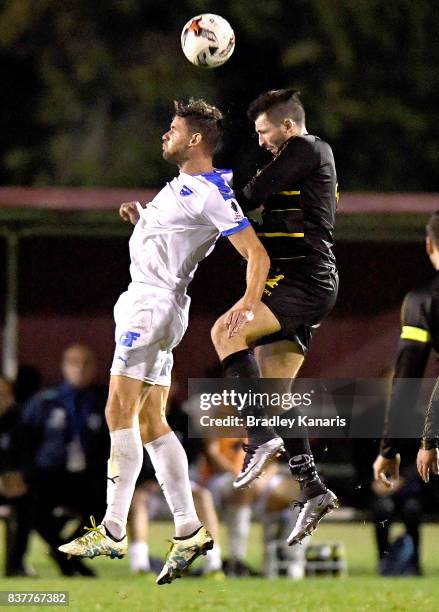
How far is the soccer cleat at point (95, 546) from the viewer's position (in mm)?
8906

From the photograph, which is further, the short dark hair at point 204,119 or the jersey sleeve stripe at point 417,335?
the jersey sleeve stripe at point 417,335

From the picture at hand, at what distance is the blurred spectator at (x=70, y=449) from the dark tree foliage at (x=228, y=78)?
458 inches

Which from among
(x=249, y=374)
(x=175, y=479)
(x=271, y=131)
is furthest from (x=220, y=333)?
(x=271, y=131)

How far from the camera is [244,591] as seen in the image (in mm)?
11758

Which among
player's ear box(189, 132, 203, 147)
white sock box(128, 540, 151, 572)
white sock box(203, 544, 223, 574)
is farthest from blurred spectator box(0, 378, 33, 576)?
player's ear box(189, 132, 203, 147)

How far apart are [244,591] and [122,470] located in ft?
9.49

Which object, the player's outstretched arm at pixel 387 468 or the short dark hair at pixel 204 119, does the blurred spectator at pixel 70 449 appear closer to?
the player's outstretched arm at pixel 387 468

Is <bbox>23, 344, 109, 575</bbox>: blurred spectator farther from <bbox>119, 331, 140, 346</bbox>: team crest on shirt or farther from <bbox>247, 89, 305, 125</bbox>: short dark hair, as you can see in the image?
<bbox>247, 89, 305, 125</bbox>: short dark hair

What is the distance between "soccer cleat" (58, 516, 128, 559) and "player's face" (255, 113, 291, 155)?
2506 millimetres

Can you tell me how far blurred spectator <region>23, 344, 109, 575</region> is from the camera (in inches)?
544

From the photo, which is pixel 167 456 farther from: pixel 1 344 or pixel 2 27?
pixel 2 27

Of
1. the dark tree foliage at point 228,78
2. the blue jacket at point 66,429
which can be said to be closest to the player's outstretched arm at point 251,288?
the blue jacket at point 66,429

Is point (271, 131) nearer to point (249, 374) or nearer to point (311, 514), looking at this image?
A: point (249, 374)

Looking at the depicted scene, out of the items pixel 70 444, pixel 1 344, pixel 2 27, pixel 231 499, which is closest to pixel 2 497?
pixel 70 444
